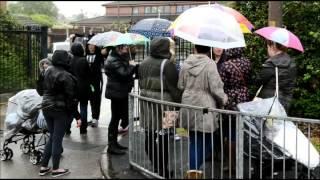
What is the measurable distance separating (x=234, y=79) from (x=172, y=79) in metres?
0.85

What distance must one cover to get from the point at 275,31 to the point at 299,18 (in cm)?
356

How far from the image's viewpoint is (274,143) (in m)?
5.78

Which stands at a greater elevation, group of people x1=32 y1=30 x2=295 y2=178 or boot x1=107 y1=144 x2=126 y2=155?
group of people x1=32 y1=30 x2=295 y2=178

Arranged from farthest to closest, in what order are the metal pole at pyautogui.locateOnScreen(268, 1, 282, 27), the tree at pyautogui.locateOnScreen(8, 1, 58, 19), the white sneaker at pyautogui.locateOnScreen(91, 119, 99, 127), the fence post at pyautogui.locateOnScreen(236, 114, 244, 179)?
the tree at pyautogui.locateOnScreen(8, 1, 58, 19)
the white sneaker at pyautogui.locateOnScreen(91, 119, 99, 127)
the metal pole at pyautogui.locateOnScreen(268, 1, 282, 27)
the fence post at pyautogui.locateOnScreen(236, 114, 244, 179)

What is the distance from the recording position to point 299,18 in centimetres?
962

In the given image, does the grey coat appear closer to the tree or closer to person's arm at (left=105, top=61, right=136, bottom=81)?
person's arm at (left=105, top=61, right=136, bottom=81)

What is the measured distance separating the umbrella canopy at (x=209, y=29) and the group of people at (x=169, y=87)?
133 mm

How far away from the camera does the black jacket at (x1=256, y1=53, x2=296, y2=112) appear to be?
622 centimetres

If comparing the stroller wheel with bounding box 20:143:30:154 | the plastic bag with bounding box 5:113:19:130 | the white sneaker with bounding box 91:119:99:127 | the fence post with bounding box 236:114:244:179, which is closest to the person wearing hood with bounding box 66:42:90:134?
the white sneaker with bounding box 91:119:99:127

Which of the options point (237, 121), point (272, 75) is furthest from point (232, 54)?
point (237, 121)

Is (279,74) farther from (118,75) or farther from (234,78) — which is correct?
(118,75)

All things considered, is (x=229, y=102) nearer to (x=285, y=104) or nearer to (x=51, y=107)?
(x=285, y=104)

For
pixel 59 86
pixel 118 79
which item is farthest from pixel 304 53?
pixel 59 86

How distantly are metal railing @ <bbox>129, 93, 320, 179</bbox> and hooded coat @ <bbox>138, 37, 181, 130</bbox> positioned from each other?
17 millimetres
